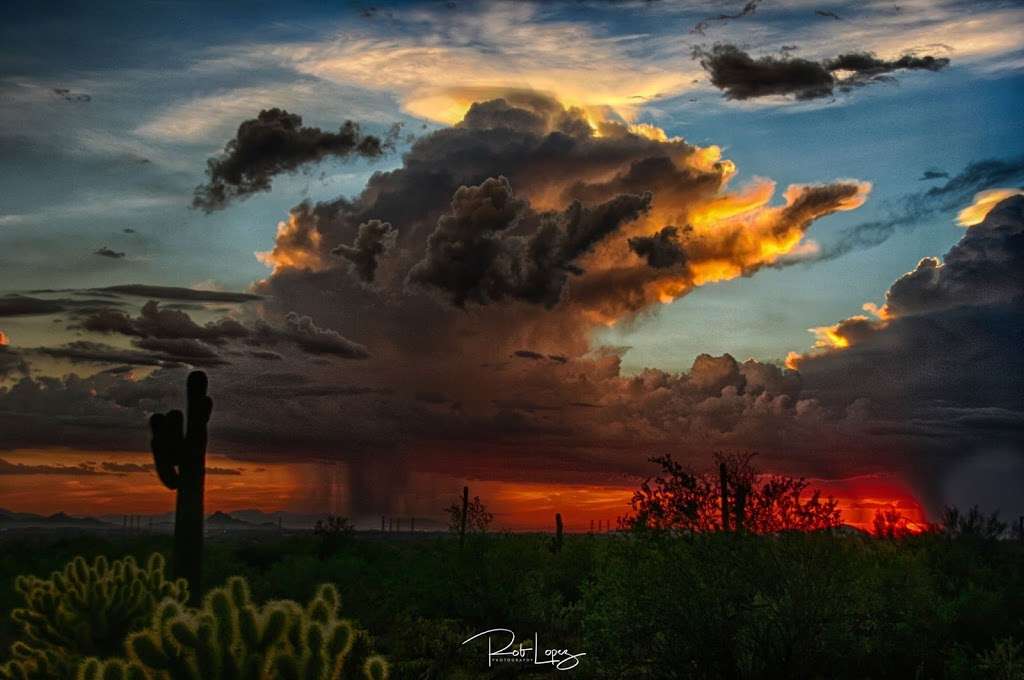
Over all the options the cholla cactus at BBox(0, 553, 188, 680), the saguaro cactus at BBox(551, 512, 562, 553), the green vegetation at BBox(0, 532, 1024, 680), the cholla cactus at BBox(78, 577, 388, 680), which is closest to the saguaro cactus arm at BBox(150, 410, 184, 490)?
the cholla cactus at BBox(0, 553, 188, 680)

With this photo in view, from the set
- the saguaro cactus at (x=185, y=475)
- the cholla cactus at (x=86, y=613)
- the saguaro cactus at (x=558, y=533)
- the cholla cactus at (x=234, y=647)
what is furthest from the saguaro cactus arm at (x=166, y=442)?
the saguaro cactus at (x=558, y=533)

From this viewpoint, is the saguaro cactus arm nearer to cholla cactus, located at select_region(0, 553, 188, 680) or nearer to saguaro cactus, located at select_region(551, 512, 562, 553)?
cholla cactus, located at select_region(0, 553, 188, 680)

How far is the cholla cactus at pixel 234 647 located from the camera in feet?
23.1

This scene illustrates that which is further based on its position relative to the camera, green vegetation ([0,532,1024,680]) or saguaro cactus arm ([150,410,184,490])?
saguaro cactus arm ([150,410,184,490])

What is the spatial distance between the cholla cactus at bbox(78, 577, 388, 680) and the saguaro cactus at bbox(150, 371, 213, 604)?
990cm

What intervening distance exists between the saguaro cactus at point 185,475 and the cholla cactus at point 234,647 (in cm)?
990

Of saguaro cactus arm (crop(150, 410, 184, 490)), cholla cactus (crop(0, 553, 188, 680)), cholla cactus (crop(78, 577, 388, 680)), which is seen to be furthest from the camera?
saguaro cactus arm (crop(150, 410, 184, 490))

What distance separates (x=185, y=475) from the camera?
1717 cm

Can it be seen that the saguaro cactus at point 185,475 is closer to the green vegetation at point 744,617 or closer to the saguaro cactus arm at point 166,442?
the saguaro cactus arm at point 166,442

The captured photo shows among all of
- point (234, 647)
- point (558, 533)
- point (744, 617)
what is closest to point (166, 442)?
point (744, 617)

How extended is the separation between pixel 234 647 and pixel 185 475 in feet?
34.9

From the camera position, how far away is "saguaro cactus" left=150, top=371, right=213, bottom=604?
1688 centimetres

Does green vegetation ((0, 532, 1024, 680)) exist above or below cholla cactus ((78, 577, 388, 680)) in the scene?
below

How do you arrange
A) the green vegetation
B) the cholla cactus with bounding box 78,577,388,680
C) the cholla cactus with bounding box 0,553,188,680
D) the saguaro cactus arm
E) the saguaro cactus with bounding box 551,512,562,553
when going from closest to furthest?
the cholla cactus with bounding box 78,577,388,680 → the cholla cactus with bounding box 0,553,188,680 → the green vegetation → the saguaro cactus arm → the saguaro cactus with bounding box 551,512,562,553
